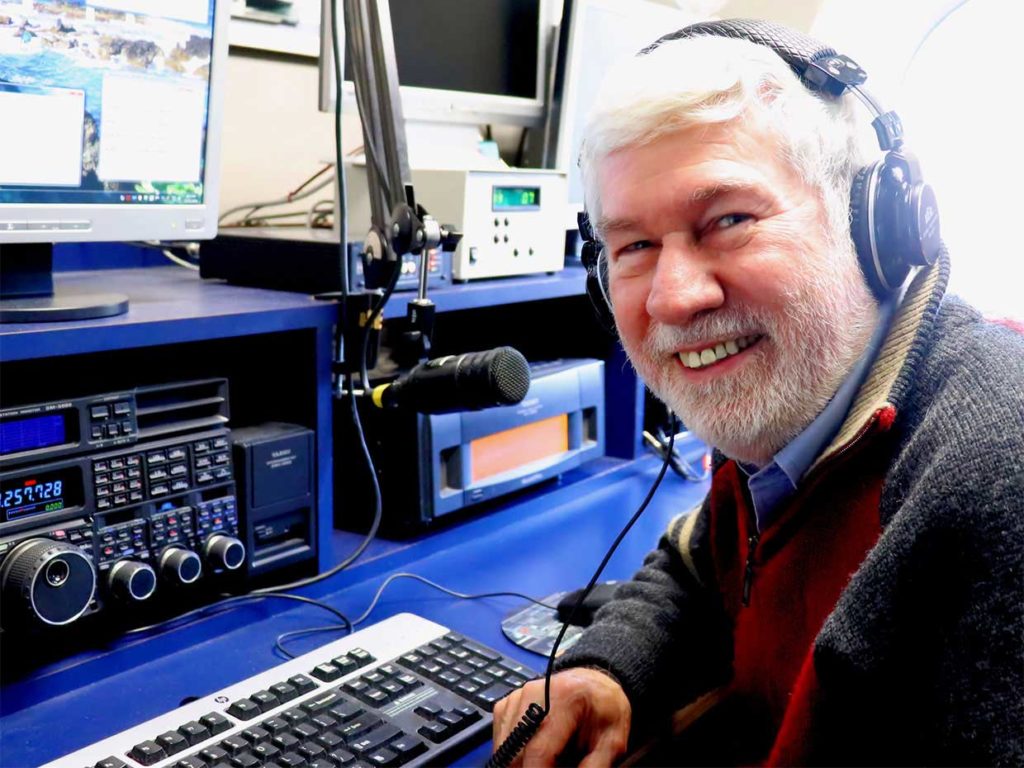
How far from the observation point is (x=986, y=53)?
A: 8.64ft

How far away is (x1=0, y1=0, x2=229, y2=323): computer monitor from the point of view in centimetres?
95

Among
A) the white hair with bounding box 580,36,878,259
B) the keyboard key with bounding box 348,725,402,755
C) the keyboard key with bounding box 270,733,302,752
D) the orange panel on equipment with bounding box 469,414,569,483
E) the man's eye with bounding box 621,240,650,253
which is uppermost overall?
the white hair with bounding box 580,36,878,259

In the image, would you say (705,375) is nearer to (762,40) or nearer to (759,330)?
(759,330)

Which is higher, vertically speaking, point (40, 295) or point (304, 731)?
point (40, 295)

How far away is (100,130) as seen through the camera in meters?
1.01

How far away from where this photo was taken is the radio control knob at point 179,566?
1.01 metres

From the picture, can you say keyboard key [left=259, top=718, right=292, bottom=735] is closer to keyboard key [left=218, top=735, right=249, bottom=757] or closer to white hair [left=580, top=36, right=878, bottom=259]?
keyboard key [left=218, top=735, right=249, bottom=757]

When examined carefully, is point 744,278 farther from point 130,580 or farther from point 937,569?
point 130,580

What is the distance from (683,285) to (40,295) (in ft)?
2.13

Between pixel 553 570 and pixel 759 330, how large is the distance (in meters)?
0.54

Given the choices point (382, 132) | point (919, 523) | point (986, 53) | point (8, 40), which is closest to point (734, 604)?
point (919, 523)

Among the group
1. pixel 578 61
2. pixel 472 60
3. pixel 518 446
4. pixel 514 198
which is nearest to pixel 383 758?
pixel 518 446

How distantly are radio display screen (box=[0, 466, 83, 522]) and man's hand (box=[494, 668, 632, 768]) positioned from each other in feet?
1.47


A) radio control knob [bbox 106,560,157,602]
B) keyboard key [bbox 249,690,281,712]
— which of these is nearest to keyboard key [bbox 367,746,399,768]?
keyboard key [bbox 249,690,281,712]
